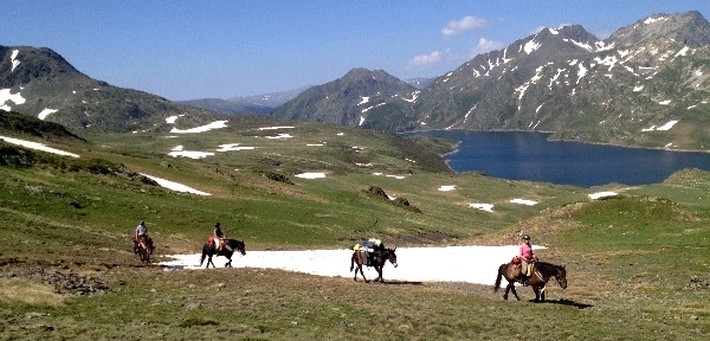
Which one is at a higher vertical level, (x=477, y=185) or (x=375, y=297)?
(x=477, y=185)

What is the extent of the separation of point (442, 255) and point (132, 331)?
3138 cm

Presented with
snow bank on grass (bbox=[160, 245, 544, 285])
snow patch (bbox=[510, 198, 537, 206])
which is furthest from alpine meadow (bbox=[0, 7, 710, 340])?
snow patch (bbox=[510, 198, 537, 206])

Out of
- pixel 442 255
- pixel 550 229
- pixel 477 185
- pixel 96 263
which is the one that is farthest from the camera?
pixel 477 185

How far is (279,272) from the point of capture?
3394 centimetres

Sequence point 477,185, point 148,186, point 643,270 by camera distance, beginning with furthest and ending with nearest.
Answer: point 477,185, point 148,186, point 643,270

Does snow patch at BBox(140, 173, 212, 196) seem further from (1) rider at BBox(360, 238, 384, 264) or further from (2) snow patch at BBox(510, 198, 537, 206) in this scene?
(2) snow patch at BBox(510, 198, 537, 206)

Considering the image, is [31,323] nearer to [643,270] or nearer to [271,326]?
[271,326]

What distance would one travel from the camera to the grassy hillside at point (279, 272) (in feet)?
68.8

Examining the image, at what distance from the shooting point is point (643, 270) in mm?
37344

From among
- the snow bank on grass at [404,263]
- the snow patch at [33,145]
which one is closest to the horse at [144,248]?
the snow bank on grass at [404,263]

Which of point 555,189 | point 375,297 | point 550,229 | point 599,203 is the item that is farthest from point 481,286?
point 555,189

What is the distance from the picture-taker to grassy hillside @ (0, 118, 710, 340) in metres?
21.0

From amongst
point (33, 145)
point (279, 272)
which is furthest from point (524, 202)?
point (279, 272)

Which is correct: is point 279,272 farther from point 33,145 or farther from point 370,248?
point 33,145
